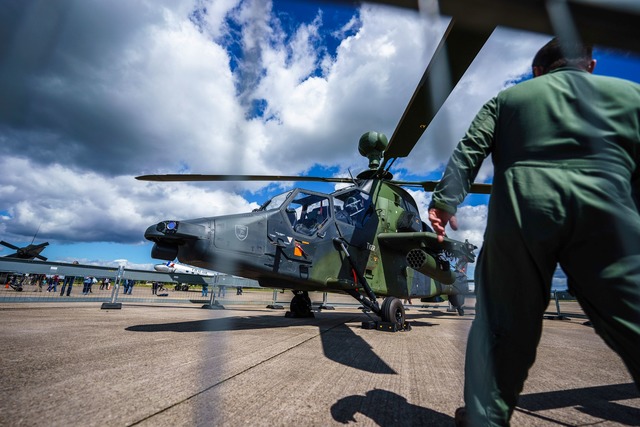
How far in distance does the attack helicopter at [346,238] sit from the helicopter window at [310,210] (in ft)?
0.06

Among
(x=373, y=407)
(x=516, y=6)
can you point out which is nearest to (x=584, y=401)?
(x=373, y=407)

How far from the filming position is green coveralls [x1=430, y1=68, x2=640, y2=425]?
96cm

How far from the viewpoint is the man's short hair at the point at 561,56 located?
46.3 inches

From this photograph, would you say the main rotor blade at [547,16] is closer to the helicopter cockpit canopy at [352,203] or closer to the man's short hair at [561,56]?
the man's short hair at [561,56]

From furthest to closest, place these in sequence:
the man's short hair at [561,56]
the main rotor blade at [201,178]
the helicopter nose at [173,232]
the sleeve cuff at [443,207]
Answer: the main rotor blade at [201,178]
the helicopter nose at [173,232]
the sleeve cuff at [443,207]
the man's short hair at [561,56]

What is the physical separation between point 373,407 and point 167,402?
1.03 meters

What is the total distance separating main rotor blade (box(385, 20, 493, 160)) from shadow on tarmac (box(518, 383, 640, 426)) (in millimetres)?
2016

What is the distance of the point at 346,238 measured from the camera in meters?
5.32

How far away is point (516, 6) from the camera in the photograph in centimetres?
83

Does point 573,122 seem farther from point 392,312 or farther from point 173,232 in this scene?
point 392,312

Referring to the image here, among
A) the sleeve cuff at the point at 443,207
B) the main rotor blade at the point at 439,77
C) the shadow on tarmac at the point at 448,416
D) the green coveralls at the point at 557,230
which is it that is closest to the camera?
the green coveralls at the point at 557,230

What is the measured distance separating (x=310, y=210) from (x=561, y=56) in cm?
446

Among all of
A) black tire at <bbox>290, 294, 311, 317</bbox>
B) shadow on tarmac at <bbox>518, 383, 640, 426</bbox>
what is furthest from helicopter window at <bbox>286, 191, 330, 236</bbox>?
shadow on tarmac at <bbox>518, 383, 640, 426</bbox>

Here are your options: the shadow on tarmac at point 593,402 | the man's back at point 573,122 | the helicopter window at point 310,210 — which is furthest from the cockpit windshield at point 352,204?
the man's back at point 573,122
